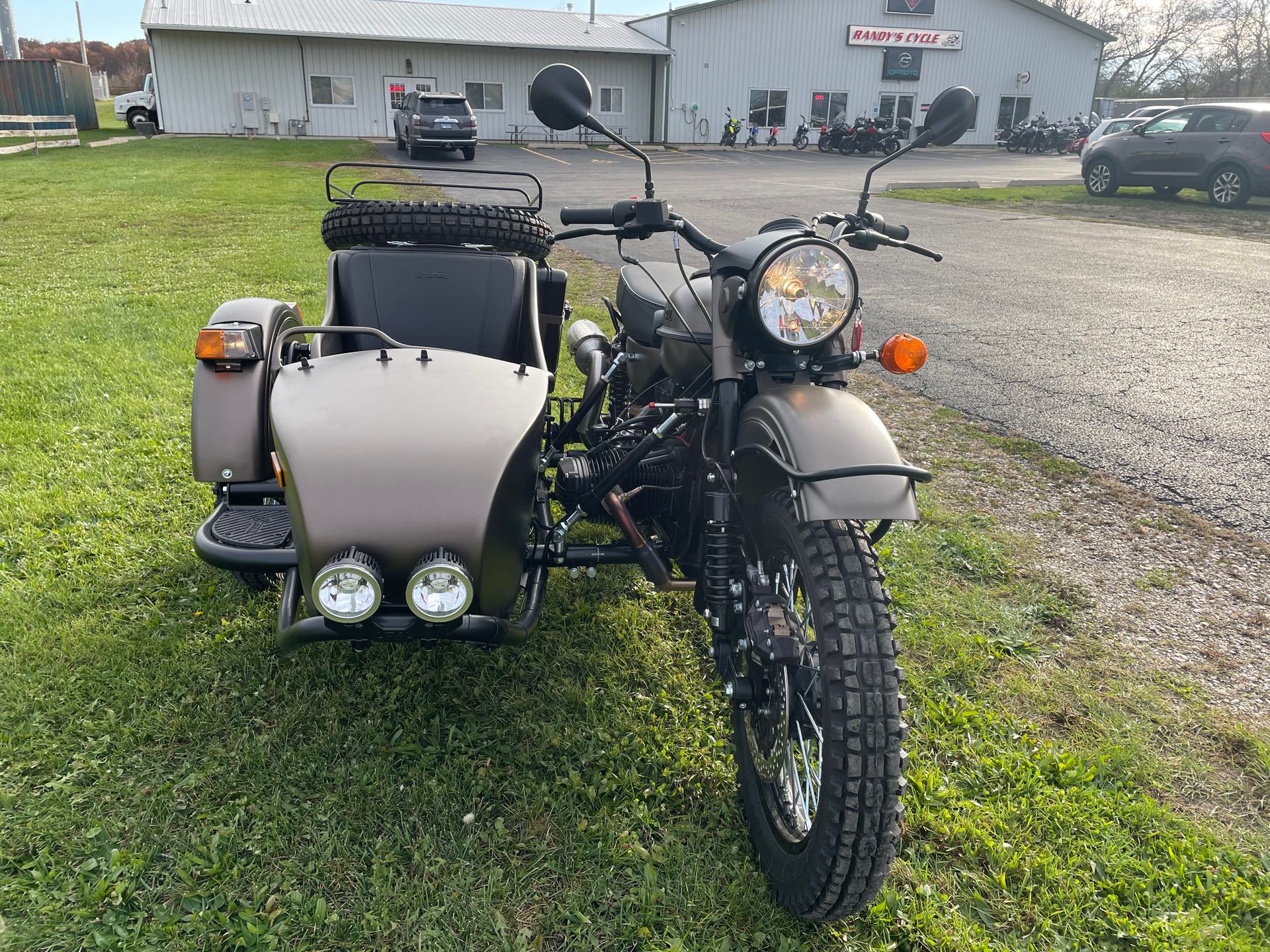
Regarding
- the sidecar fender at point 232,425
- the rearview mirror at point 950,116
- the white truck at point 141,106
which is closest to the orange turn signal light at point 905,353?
the rearview mirror at point 950,116

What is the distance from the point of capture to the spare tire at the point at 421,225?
3350 millimetres

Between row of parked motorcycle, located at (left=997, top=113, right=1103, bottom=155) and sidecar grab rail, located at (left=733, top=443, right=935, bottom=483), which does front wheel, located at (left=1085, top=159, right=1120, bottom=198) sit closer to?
sidecar grab rail, located at (left=733, top=443, right=935, bottom=483)

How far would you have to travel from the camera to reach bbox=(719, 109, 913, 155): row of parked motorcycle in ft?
108

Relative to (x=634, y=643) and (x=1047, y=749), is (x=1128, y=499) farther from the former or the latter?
(x=634, y=643)

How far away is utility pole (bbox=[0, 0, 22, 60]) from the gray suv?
3186cm

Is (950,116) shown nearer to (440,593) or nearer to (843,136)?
(440,593)

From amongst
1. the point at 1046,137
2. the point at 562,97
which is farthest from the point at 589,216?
the point at 1046,137

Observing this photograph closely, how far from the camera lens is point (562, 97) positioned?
94.3 inches

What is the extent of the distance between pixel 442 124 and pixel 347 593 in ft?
77.6

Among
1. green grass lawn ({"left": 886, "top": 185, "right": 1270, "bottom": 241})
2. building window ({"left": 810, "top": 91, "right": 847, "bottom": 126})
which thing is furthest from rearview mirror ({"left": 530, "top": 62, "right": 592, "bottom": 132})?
building window ({"left": 810, "top": 91, "right": 847, "bottom": 126})

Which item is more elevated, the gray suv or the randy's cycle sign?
the randy's cycle sign

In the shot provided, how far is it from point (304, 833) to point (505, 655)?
0.89 metres

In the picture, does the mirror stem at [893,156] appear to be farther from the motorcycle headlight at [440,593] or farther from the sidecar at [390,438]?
the motorcycle headlight at [440,593]

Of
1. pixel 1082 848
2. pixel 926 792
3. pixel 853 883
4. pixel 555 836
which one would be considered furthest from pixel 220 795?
pixel 1082 848
